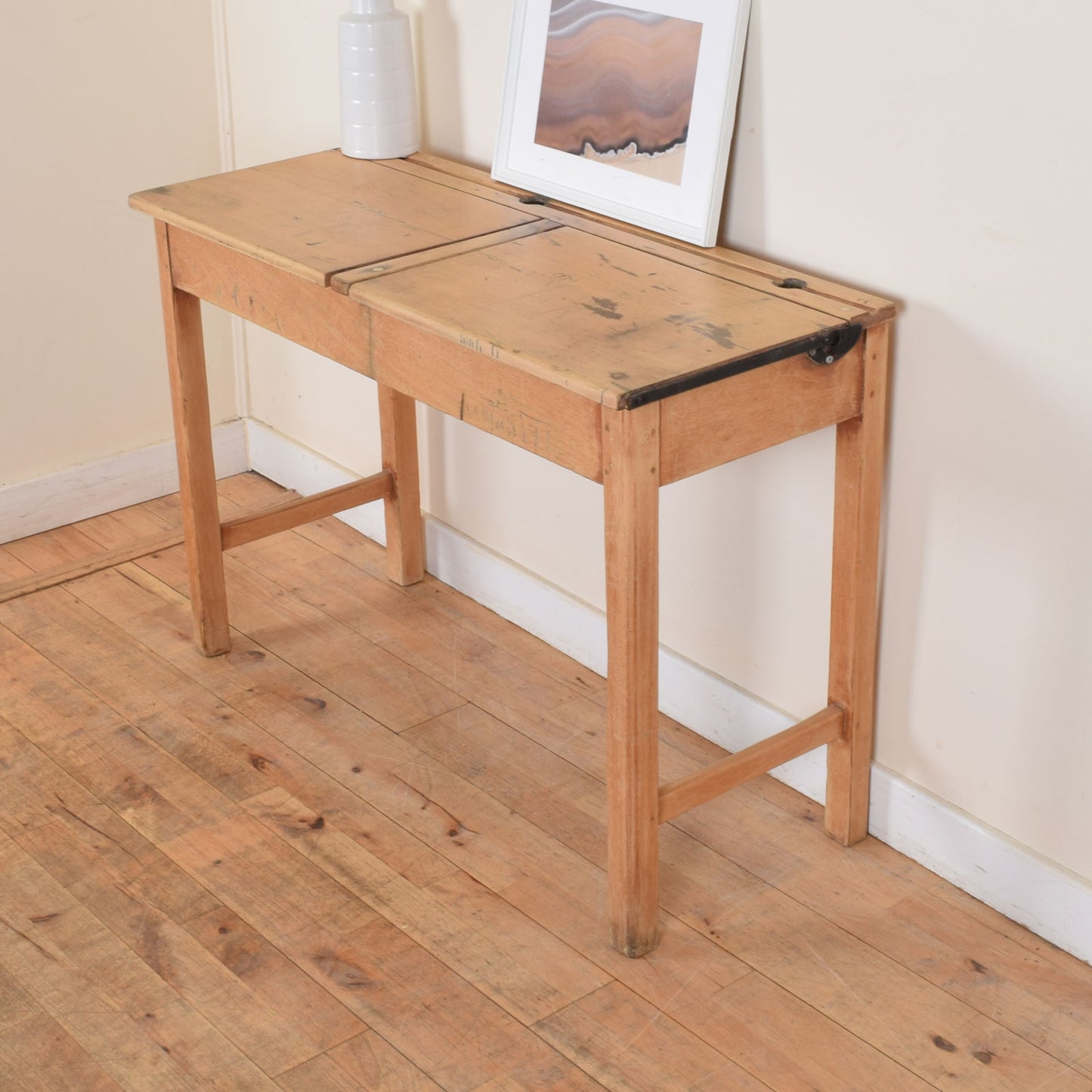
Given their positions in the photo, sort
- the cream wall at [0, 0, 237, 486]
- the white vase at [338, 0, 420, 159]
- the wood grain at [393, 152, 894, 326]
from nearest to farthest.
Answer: the wood grain at [393, 152, 894, 326], the white vase at [338, 0, 420, 159], the cream wall at [0, 0, 237, 486]

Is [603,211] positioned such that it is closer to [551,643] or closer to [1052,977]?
[551,643]

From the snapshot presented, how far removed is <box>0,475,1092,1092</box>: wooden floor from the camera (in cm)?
193

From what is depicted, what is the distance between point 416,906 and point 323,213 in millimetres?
1127

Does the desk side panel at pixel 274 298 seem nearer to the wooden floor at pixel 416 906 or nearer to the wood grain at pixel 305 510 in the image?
the wood grain at pixel 305 510

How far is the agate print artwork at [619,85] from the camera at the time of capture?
2.24 meters

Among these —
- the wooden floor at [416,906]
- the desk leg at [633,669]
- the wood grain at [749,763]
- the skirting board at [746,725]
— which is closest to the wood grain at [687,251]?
the desk leg at [633,669]

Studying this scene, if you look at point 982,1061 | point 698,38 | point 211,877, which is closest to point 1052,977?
point 982,1061

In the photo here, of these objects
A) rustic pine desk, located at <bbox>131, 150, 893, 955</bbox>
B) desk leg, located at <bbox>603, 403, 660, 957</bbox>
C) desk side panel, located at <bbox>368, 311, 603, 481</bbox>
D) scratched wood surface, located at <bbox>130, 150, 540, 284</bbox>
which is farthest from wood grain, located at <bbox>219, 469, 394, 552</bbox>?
desk leg, located at <bbox>603, 403, 660, 957</bbox>

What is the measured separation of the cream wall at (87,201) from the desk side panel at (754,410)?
189 cm

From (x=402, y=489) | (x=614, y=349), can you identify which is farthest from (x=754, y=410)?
(x=402, y=489)

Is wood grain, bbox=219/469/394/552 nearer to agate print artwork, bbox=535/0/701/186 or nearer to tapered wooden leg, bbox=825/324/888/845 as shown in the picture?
agate print artwork, bbox=535/0/701/186

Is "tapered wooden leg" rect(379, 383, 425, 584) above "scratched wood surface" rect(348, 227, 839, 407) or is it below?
below

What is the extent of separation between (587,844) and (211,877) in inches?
23.1

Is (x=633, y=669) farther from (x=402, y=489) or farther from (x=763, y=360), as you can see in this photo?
(x=402, y=489)
